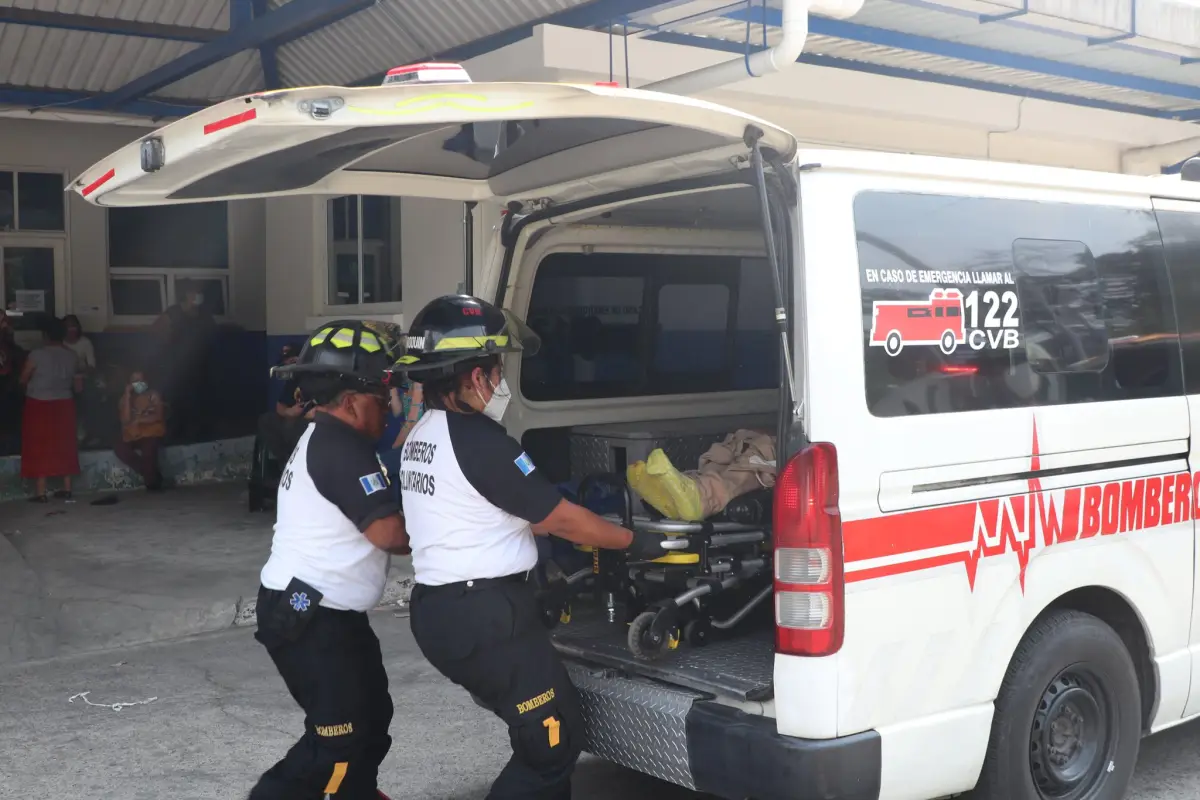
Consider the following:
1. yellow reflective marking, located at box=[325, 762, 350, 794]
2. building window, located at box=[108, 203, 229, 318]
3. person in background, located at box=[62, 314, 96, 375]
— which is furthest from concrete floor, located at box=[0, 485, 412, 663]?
yellow reflective marking, located at box=[325, 762, 350, 794]

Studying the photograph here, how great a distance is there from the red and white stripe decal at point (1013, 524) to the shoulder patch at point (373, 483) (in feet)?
4.58

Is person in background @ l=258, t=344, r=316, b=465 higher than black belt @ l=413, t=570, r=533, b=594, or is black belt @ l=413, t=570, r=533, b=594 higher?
person in background @ l=258, t=344, r=316, b=465

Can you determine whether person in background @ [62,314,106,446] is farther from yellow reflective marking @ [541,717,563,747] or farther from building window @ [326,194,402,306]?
yellow reflective marking @ [541,717,563,747]

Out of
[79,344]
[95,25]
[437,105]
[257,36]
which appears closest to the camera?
[437,105]

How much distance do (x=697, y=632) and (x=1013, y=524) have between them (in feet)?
3.37

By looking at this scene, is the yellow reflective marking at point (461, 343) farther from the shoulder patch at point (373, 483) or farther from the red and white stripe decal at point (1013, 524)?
the red and white stripe decal at point (1013, 524)

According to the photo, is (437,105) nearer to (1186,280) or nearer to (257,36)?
(1186,280)

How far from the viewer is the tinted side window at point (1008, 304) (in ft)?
11.5

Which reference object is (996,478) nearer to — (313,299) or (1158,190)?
(1158,190)

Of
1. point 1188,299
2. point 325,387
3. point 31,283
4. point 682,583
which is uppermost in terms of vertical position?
point 31,283

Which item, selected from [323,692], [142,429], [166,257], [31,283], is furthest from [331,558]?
[166,257]

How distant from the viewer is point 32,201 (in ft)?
43.6

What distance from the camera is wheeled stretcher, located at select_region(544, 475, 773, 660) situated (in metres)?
3.89

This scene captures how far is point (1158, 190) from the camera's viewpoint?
4.36 meters
